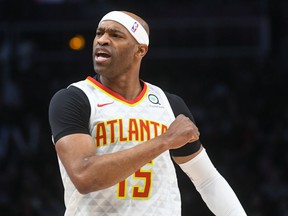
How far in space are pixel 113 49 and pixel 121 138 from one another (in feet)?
1.81

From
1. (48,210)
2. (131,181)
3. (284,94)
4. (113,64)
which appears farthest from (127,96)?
(284,94)

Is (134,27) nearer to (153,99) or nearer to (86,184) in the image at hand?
(153,99)

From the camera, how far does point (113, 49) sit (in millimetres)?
4449

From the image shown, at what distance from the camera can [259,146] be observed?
1153 cm

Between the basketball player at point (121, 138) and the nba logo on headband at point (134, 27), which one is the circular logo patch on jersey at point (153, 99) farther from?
the nba logo on headband at point (134, 27)

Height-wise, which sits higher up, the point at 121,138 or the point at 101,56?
the point at 101,56

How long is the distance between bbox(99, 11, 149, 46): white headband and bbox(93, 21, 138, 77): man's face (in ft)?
0.08

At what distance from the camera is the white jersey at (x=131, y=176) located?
426 centimetres

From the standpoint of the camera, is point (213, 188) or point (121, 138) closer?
point (121, 138)

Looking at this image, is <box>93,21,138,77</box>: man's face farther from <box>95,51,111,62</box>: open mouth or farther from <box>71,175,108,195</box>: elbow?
<box>71,175,108,195</box>: elbow

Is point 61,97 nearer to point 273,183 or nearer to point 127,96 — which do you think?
point 127,96

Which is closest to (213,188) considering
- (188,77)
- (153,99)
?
(153,99)

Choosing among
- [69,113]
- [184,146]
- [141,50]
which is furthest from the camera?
[184,146]

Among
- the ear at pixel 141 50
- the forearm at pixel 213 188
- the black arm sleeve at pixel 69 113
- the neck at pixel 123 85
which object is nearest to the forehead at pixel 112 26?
the ear at pixel 141 50
